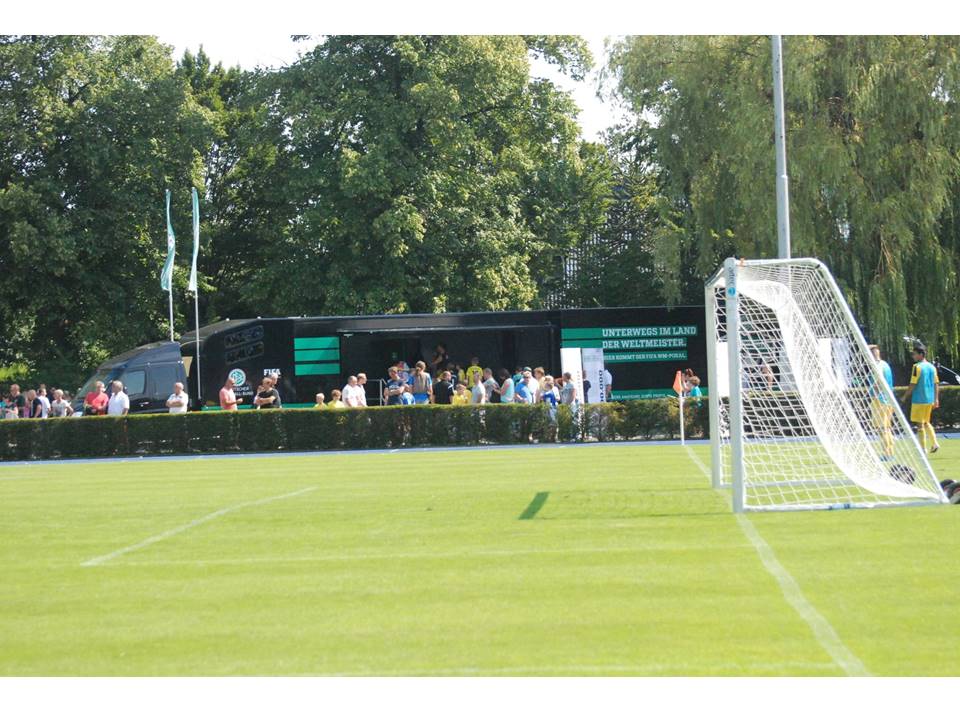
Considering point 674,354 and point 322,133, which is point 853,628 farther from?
point 322,133

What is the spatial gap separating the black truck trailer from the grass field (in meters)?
18.4

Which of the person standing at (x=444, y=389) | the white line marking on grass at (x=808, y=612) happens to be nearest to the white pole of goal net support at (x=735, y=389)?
the white line marking on grass at (x=808, y=612)

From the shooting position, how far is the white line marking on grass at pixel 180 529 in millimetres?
10498

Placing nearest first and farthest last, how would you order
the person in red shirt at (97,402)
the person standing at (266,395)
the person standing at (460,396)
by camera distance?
the person standing at (460,396) < the person in red shirt at (97,402) < the person standing at (266,395)

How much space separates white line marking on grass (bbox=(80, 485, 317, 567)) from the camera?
1050 centimetres

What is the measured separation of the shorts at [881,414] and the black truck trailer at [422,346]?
1968 centimetres

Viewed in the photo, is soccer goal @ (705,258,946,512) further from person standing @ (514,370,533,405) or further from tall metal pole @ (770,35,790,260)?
person standing @ (514,370,533,405)

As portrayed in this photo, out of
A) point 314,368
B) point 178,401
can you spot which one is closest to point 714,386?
point 178,401

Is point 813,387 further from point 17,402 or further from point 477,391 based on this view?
point 17,402

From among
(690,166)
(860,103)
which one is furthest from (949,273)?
(690,166)

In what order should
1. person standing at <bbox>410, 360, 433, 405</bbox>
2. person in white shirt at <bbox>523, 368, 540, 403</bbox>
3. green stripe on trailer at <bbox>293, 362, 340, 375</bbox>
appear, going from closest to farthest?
person in white shirt at <bbox>523, 368, 540, 403</bbox> < person standing at <bbox>410, 360, 433, 405</bbox> < green stripe on trailer at <bbox>293, 362, 340, 375</bbox>

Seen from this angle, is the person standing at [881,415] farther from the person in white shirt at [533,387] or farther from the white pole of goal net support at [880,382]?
the person in white shirt at [533,387]

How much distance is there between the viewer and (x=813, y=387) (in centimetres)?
1498

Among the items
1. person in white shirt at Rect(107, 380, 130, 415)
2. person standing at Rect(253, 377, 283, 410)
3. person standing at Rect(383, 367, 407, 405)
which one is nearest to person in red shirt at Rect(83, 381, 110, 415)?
person in white shirt at Rect(107, 380, 130, 415)
